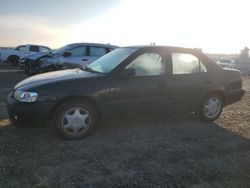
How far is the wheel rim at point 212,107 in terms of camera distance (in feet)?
21.1

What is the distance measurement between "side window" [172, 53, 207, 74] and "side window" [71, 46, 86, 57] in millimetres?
7432

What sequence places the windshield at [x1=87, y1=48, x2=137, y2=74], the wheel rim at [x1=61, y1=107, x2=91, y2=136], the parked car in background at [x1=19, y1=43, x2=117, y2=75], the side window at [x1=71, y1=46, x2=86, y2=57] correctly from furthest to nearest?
the side window at [x1=71, y1=46, x2=86, y2=57] < the parked car in background at [x1=19, y1=43, x2=117, y2=75] < the windshield at [x1=87, y1=48, x2=137, y2=74] < the wheel rim at [x1=61, y1=107, x2=91, y2=136]

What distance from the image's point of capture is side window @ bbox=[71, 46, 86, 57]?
12.8 m

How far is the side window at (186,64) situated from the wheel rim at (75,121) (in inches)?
A: 79.3

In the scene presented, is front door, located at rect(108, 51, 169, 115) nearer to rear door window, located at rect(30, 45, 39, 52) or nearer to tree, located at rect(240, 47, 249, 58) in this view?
rear door window, located at rect(30, 45, 39, 52)

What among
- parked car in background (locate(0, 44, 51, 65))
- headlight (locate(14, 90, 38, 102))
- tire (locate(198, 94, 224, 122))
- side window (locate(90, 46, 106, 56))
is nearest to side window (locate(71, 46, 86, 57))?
side window (locate(90, 46, 106, 56))

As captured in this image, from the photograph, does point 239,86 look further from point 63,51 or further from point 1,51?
point 1,51

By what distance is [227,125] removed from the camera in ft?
21.1

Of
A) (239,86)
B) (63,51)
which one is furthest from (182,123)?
(63,51)

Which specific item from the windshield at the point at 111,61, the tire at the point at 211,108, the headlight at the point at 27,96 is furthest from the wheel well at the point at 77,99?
the tire at the point at 211,108

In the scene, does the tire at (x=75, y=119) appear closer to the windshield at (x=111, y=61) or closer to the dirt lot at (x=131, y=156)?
the dirt lot at (x=131, y=156)

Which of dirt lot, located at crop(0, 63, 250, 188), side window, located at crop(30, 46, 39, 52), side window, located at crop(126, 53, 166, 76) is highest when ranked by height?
side window, located at crop(30, 46, 39, 52)

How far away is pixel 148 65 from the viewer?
5715mm

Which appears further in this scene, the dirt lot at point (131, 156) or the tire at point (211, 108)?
the tire at point (211, 108)
